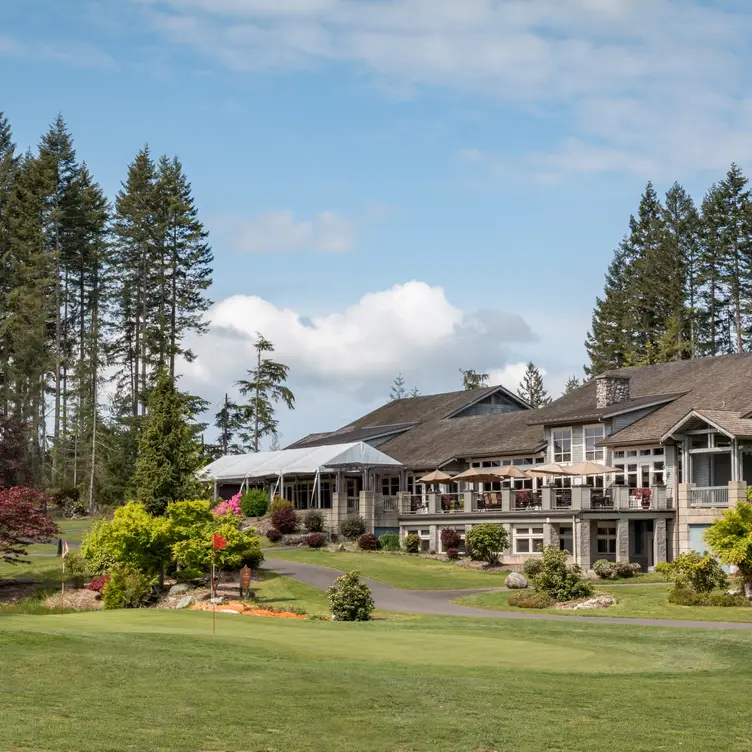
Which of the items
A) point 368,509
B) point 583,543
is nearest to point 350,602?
point 583,543

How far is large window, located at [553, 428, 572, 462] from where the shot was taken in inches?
2122

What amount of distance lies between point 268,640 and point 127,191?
66512mm

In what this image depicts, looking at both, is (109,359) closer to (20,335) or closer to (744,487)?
(20,335)

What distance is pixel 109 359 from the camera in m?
84.4

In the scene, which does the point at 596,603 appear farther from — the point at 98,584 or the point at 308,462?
the point at 308,462

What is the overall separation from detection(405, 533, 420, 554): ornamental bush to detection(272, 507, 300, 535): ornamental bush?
6.14 meters

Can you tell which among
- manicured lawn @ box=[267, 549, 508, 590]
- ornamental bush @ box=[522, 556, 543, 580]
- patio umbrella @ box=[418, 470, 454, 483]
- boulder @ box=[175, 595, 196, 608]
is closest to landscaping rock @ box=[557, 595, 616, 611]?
ornamental bush @ box=[522, 556, 543, 580]

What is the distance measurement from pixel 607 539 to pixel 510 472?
18.8 ft

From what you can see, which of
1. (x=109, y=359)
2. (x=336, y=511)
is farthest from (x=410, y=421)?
(x=109, y=359)

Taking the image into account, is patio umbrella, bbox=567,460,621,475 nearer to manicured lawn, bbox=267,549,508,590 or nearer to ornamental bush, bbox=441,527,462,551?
manicured lawn, bbox=267,549,508,590

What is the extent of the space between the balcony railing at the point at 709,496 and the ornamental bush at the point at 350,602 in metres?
18.8

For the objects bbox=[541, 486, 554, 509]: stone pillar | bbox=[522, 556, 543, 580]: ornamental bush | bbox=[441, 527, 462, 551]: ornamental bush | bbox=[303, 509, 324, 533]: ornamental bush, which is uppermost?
bbox=[541, 486, 554, 509]: stone pillar

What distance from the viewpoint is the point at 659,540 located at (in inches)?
1876

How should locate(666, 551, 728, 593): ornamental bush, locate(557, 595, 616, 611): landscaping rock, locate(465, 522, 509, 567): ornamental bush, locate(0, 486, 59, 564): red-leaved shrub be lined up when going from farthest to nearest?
locate(465, 522, 509, 567): ornamental bush
locate(0, 486, 59, 564): red-leaved shrub
locate(666, 551, 728, 593): ornamental bush
locate(557, 595, 616, 611): landscaping rock
